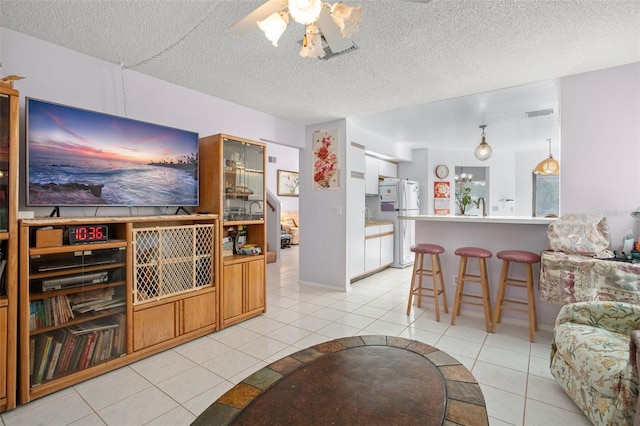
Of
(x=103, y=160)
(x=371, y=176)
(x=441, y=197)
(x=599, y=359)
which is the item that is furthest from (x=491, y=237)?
(x=103, y=160)

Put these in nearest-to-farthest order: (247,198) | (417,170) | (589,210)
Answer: (589,210)
(247,198)
(417,170)

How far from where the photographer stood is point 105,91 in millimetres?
2654

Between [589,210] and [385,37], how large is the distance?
248 centimetres

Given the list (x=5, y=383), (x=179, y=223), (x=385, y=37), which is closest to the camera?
(x=5, y=383)

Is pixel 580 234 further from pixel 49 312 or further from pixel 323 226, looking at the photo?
pixel 49 312

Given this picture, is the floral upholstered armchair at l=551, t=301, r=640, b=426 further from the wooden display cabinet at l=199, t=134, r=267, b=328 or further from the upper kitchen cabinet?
the upper kitchen cabinet

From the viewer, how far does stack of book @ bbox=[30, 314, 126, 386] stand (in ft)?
6.55

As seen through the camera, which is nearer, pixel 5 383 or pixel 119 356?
pixel 5 383

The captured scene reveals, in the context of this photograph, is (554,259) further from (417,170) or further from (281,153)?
(281,153)

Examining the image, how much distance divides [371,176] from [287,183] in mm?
4080

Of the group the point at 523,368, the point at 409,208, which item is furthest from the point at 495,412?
the point at 409,208

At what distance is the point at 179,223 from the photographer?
3.15 metres

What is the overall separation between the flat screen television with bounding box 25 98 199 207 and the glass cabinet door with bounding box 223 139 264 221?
0.32 metres

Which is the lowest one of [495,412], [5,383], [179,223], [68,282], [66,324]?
[495,412]
